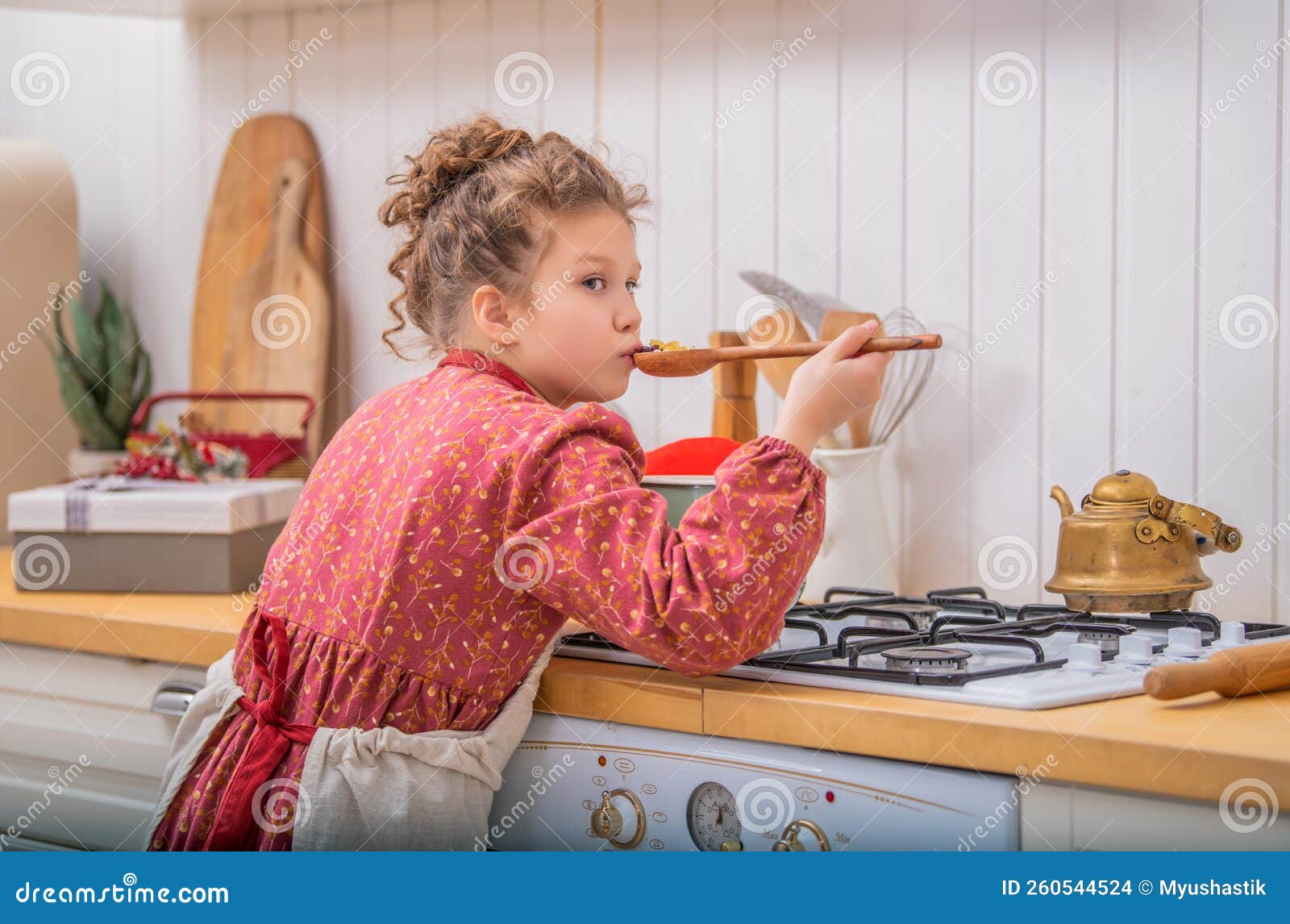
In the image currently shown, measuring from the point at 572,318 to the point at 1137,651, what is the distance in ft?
1.71

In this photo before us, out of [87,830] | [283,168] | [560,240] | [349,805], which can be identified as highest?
[283,168]

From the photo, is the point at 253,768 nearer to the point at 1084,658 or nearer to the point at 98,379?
the point at 1084,658

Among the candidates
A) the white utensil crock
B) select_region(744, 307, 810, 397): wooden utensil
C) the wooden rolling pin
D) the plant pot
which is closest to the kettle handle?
the wooden rolling pin

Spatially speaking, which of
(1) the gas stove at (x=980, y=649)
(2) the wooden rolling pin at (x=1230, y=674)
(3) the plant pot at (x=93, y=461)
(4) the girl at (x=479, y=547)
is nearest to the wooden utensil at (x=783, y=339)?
(1) the gas stove at (x=980, y=649)

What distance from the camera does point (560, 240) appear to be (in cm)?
103

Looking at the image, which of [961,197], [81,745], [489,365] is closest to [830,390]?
[489,365]

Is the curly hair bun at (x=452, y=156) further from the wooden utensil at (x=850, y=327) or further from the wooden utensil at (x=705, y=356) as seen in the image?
the wooden utensil at (x=850, y=327)

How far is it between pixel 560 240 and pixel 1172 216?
0.73m

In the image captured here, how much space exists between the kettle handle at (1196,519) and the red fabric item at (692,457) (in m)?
0.42

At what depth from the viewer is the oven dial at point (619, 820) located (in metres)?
0.97

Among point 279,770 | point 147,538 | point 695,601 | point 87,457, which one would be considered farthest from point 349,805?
point 87,457

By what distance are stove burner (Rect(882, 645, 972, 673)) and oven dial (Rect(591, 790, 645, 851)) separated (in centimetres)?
23

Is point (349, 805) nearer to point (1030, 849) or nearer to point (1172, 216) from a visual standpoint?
point (1030, 849)

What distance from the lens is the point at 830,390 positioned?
93cm
